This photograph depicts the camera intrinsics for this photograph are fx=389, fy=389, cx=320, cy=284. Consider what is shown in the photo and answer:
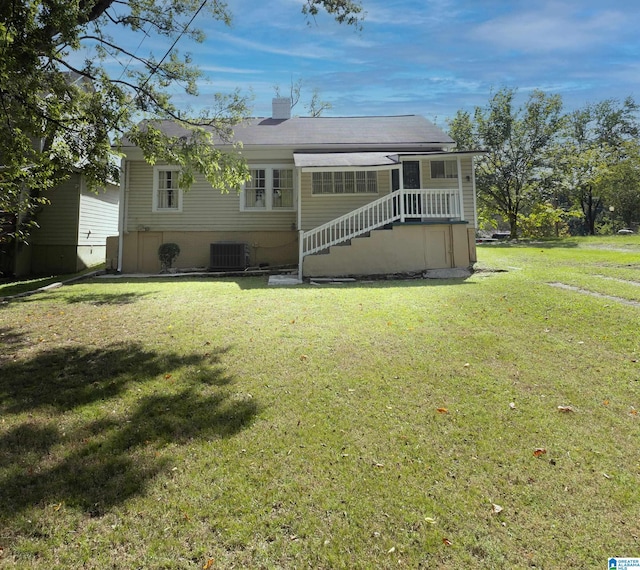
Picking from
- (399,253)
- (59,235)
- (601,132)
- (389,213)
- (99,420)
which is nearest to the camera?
(99,420)

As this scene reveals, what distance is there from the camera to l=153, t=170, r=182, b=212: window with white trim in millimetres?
14438

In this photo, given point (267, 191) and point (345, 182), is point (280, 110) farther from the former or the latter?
point (345, 182)

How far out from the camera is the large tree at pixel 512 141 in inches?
993

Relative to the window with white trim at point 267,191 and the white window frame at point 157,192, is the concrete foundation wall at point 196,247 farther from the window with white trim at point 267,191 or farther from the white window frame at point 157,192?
the window with white trim at point 267,191

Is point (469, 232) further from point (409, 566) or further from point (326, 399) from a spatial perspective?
point (409, 566)

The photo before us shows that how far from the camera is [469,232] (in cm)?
1208

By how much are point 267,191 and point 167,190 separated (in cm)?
374

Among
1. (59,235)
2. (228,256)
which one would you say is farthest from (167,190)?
(59,235)

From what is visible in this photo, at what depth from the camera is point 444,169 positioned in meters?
13.9

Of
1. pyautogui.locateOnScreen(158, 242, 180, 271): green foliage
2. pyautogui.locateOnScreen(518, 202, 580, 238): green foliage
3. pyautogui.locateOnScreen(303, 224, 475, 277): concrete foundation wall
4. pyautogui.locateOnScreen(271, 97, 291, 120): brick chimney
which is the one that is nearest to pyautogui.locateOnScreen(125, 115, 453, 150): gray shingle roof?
pyautogui.locateOnScreen(271, 97, 291, 120): brick chimney

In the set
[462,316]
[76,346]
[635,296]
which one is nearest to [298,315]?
[462,316]

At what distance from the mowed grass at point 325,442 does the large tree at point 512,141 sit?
74.4 ft

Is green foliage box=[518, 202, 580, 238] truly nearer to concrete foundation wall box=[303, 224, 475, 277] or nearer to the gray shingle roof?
the gray shingle roof

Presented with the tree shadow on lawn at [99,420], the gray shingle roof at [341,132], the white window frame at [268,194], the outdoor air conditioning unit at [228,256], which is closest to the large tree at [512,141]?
the gray shingle roof at [341,132]
